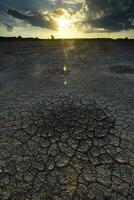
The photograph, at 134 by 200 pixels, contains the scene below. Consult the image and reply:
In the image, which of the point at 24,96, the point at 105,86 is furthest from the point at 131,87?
the point at 24,96

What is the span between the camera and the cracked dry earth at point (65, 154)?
2.52 meters

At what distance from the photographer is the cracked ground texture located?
255 centimetres

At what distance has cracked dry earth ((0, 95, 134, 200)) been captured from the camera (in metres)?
2.52

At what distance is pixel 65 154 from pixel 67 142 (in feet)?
0.85

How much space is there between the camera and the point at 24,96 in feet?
16.3

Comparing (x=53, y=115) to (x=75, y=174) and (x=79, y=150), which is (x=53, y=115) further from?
(x=75, y=174)

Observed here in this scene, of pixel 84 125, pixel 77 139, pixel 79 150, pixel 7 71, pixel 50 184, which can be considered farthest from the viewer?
Answer: pixel 7 71

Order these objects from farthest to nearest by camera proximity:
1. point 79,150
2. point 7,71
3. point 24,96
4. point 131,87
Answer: point 7,71, point 131,87, point 24,96, point 79,150

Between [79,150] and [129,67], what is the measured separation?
565 cm

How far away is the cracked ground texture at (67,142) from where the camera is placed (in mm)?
2549

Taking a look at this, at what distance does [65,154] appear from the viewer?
3.03m

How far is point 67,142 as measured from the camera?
3.25m

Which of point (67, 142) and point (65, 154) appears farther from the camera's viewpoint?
point (67, 142)

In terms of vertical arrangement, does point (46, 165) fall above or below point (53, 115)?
below
